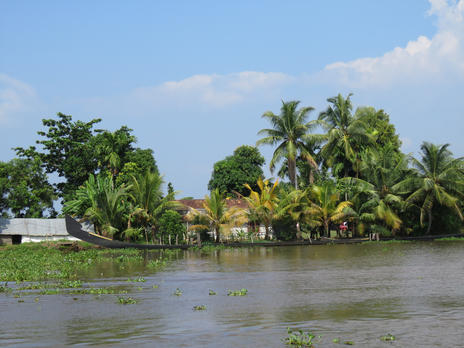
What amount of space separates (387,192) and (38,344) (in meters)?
29.8

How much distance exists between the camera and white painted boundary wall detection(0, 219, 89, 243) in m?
35.9

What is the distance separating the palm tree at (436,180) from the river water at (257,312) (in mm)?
16504

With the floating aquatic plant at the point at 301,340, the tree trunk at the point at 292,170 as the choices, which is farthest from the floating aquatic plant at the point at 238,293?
the tree trunk at the point at 292,170

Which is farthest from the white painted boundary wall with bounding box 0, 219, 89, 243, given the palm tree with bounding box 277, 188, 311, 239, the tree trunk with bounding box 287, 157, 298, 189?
the tree trunk with bounding box 287, 157, 298, 189

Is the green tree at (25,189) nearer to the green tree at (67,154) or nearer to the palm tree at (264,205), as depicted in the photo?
the green tree at (67,154)

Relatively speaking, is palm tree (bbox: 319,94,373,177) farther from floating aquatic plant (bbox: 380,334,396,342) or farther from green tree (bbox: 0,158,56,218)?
floating aquatic plant (bbox: 380,334,396,342)

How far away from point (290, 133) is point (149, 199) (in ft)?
34.0

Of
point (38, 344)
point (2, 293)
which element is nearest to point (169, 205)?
point (2, 293)

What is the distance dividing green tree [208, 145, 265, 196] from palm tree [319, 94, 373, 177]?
14107 mm

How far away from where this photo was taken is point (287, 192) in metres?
36.8

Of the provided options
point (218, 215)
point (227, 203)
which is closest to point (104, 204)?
point (218, 215)

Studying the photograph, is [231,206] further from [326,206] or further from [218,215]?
[326,206]

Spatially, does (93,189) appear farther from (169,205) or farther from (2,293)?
(2,293)

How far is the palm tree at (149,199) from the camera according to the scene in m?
34.5
